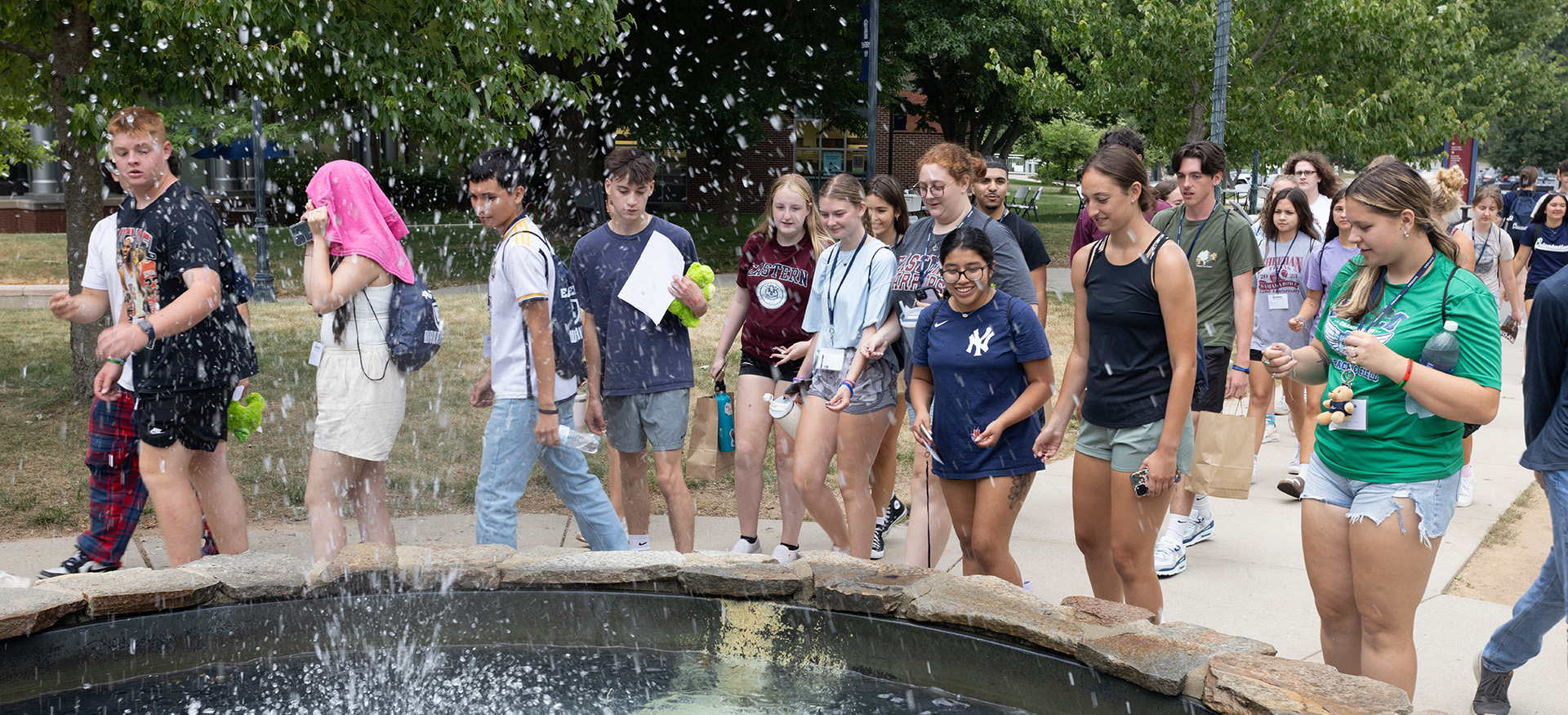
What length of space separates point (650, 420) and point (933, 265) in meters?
1.42

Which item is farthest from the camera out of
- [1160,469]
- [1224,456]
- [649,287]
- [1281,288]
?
[1281,288]

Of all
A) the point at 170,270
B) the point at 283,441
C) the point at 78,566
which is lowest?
the point at 78,566

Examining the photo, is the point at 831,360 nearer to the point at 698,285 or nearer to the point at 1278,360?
the point at 698,285

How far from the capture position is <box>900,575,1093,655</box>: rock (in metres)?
3.54

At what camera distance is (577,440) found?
4.61 m

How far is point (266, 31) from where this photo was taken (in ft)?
24.2

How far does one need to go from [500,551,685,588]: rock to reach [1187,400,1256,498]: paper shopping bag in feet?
8.43

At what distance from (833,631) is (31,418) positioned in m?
7.15

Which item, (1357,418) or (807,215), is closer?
(1357,418)

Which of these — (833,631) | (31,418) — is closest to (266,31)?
(31,418)

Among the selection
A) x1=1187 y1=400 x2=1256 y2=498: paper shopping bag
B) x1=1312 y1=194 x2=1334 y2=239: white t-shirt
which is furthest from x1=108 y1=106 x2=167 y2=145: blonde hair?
x1=1312 y1=194 x2=1334 y2=239: white t-shirt

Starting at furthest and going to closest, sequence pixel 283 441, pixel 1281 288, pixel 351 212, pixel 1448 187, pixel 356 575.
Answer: pixel 283 441
pixel 1281 288
pixel 1448 187
pixel 351 212
pixel 356 575

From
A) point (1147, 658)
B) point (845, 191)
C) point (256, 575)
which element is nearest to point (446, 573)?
point (256, 575)

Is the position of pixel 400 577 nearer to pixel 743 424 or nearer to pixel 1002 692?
pixel 743 424
